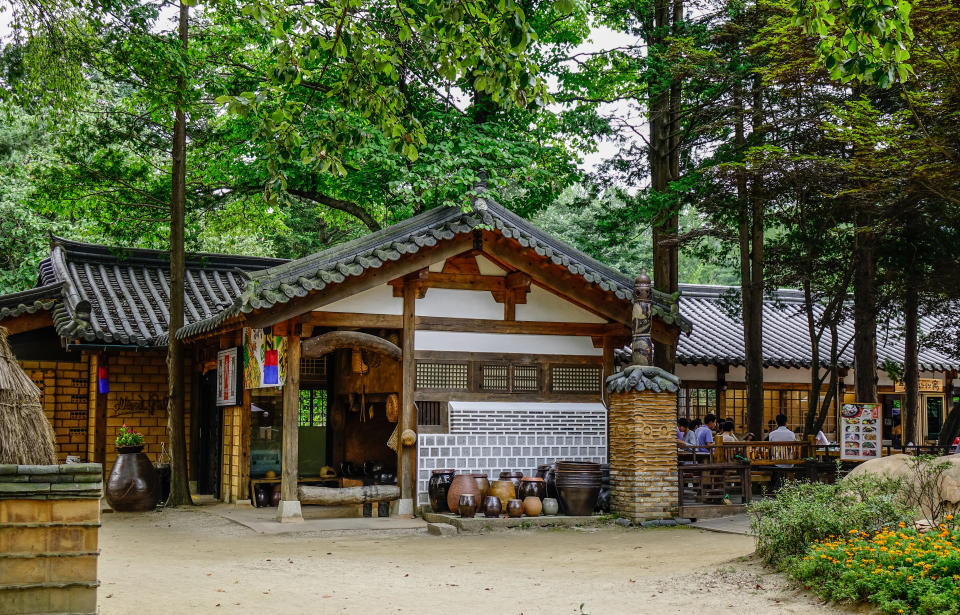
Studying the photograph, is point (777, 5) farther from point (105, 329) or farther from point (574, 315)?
point (105, 329)

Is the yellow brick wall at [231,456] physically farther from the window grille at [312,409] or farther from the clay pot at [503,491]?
the clay pot at [503,491]

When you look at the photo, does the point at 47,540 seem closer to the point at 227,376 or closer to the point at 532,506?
the point at 532,506

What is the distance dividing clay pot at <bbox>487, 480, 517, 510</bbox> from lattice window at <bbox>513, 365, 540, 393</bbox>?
5.30 feet

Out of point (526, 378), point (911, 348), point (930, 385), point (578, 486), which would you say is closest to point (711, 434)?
point (526, 378)

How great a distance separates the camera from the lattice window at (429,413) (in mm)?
13266

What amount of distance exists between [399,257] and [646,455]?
4261 millimetres

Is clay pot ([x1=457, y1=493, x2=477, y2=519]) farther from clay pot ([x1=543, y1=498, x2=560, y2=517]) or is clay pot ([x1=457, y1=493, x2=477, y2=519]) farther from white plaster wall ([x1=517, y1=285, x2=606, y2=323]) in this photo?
white plaster wall ([x1=517, y1=285, x2=606, y2=323])

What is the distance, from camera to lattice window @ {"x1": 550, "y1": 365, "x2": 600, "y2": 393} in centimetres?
1414

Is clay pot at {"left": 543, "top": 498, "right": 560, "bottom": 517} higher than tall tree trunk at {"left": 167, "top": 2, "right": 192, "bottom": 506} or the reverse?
the reverse

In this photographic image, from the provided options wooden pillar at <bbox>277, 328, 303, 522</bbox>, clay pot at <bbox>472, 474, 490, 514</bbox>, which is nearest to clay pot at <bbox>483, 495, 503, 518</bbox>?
clay pot at <bbox>472, 474, 490, 514</bbox>

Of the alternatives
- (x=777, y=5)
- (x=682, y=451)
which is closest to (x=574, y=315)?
(x=682, y=451)

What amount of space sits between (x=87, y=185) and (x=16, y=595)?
11.9 metres

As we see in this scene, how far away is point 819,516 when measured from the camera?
8.20 metres

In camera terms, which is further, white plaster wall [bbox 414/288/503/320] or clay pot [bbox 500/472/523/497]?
white plaster wall [bbox 414/288/503/320]
